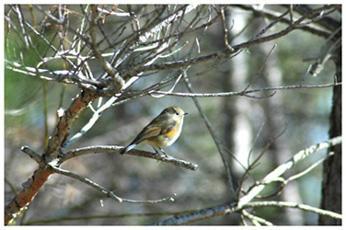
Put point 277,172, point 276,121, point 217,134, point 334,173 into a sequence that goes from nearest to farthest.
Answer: point 277,172 → point 334,173 → point 217,134 → point 276,121

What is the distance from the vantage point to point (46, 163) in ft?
9.61

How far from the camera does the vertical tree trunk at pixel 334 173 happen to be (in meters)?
4.38

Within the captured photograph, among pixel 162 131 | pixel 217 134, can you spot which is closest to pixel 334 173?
pixel 162 131

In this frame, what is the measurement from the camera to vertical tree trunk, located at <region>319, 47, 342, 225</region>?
438cm

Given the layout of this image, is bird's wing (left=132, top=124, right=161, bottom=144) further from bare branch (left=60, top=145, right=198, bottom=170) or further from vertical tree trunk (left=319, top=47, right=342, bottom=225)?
vertical tree trunk (left=319, top=47, right=342, bottom=225)

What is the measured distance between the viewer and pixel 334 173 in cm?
441

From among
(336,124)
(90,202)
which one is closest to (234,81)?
(90,202)

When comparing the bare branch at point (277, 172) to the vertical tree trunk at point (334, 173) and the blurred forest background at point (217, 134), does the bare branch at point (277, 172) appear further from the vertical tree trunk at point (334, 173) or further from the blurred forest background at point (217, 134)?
the blurred forest background at point (217, 134)

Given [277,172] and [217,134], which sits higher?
[217,134]

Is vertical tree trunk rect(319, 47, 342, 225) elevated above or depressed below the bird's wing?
above

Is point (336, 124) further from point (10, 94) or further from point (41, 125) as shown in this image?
point (41, 125)

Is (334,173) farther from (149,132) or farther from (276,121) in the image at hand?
(276,121)

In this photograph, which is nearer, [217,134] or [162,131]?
[162,131]

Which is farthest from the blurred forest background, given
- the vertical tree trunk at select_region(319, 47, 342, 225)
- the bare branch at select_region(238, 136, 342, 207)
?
the bare branch at select_region(238, 136, 342, 207)
